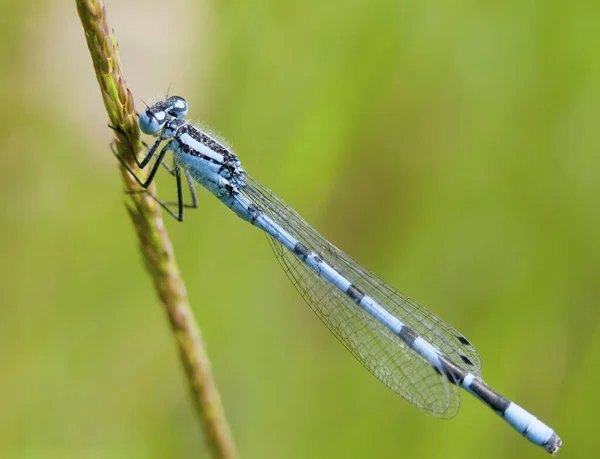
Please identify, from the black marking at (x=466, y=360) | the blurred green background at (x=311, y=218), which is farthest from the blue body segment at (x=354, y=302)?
the blurred green background at (x=311, y=218)

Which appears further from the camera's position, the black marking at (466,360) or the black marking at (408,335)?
the black marking at (408,335)

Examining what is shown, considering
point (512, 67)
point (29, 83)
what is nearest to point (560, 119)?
point (512, 67)

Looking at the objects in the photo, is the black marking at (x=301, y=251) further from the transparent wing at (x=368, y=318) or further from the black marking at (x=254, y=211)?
the black marking at (x=254, y=211)

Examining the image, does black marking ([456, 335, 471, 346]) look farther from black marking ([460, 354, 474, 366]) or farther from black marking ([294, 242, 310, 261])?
black marking ([294, 242, 310, 261])

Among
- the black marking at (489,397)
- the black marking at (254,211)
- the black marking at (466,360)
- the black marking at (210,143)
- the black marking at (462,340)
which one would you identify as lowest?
the black marking at (489,397)

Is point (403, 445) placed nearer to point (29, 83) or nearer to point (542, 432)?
point (542, 432)

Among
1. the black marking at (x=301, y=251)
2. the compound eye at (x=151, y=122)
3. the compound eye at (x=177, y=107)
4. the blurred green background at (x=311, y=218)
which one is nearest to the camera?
the compound eye at (x=151, y=122)
